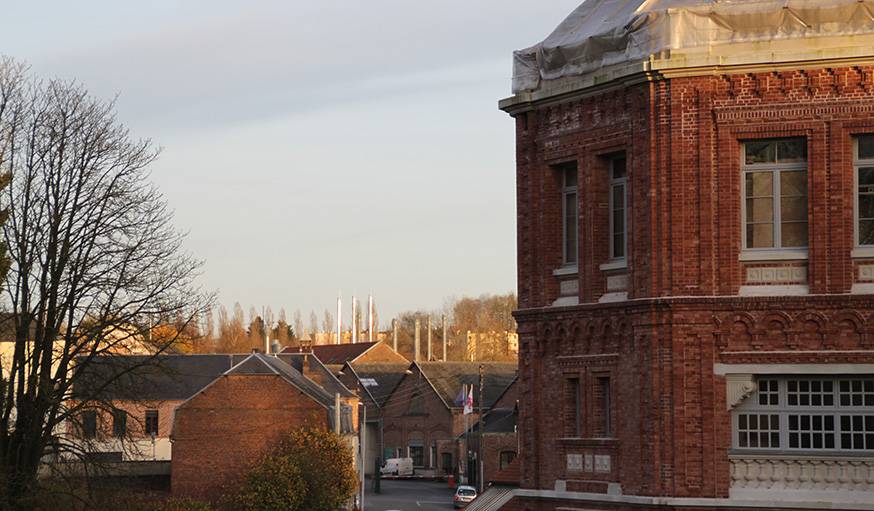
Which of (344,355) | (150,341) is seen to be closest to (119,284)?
(150,341)

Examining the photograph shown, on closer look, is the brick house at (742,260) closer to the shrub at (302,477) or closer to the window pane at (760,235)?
the window pane at (760,235)

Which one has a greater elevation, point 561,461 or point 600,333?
point 600,333

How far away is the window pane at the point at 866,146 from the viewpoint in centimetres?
2528

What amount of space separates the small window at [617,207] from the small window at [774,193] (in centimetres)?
232

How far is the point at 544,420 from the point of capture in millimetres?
28297

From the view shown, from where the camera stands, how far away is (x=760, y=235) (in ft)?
84.6

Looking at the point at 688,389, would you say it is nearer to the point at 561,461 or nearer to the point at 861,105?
the point at 561,461

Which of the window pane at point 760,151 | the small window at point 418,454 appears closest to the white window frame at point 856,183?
the window pane at point 760,151

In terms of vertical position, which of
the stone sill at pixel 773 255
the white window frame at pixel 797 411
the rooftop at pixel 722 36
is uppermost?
the rooftop at pixel 722 36

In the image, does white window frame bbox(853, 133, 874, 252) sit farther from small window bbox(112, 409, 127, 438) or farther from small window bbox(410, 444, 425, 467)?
small window bbox(410, 444, 425, 467)

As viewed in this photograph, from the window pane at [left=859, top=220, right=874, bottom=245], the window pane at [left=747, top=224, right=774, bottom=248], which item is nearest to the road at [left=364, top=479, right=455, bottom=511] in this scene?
the window pane at [left=747, top=224, right=774, bottom=248]

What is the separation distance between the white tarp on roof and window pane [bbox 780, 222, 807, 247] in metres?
3.09

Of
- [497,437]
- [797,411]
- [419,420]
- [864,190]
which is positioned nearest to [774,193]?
[864,190]

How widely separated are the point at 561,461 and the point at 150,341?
629 inches
